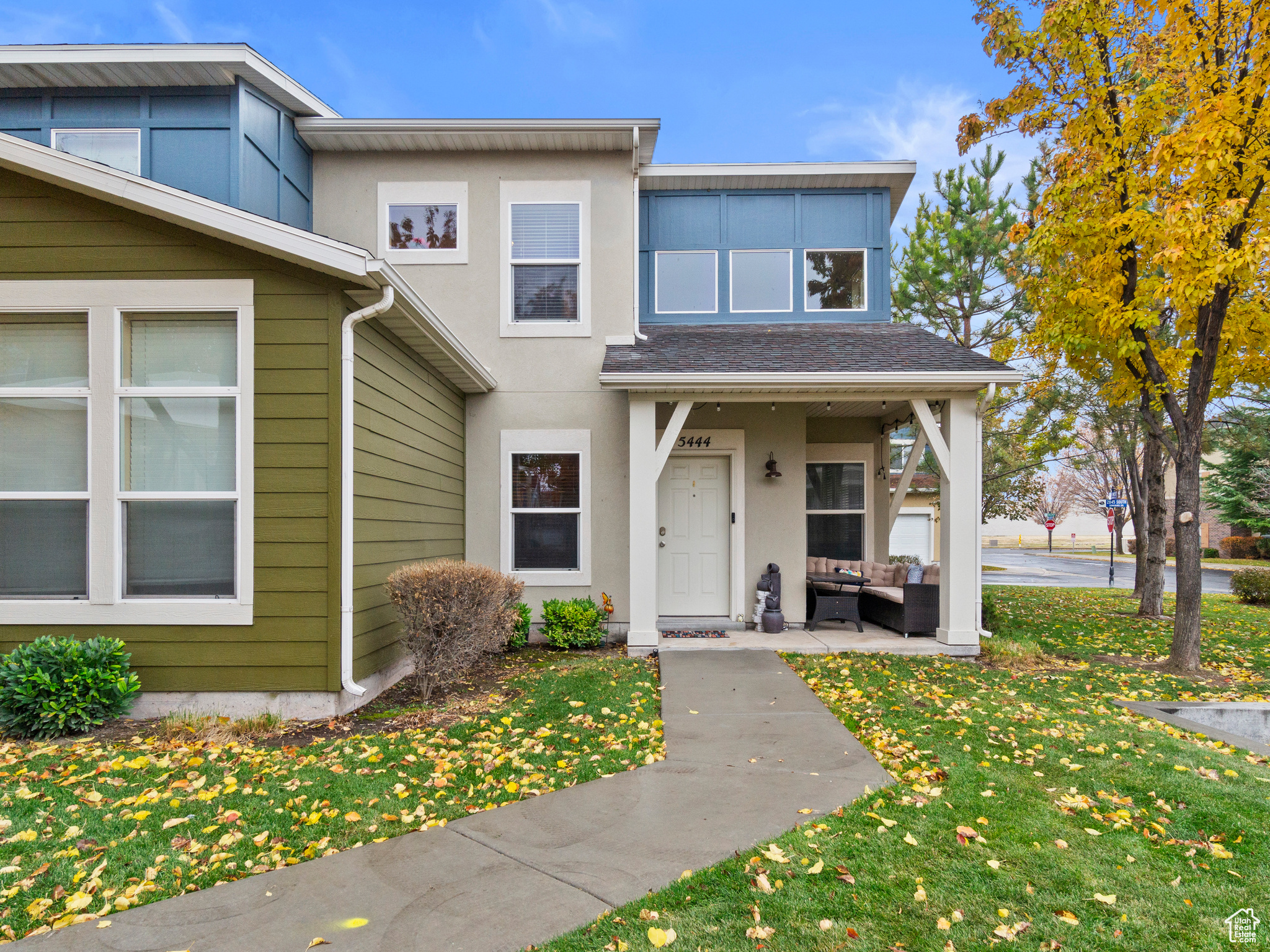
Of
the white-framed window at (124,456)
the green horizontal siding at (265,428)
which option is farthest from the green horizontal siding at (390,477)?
the white-framed window at (124,456)

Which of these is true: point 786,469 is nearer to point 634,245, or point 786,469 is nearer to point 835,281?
point 835,281

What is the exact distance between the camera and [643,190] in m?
9.23

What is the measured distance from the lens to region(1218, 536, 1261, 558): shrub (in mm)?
26188

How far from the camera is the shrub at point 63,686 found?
4410mm

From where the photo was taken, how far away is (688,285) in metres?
9.35

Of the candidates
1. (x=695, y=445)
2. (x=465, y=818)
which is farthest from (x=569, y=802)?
(x=695, y=445)

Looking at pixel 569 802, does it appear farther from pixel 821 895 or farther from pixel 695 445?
pixel 695 445

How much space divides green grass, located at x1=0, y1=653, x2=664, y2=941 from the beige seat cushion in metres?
4.20

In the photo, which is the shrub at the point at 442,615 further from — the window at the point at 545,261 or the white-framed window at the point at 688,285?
the white-framed window at the point at 688,285

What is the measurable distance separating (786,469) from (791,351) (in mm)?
1499

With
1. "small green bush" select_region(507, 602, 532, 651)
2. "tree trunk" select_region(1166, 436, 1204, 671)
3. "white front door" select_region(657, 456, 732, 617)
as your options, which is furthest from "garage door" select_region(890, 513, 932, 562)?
"small green bush" select_region(507, 602, 532, 651)

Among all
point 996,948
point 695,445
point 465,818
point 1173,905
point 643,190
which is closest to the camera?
point 996,948

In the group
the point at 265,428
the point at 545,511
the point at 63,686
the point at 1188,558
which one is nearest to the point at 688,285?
the point at 545,511

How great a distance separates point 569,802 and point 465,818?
52cm
